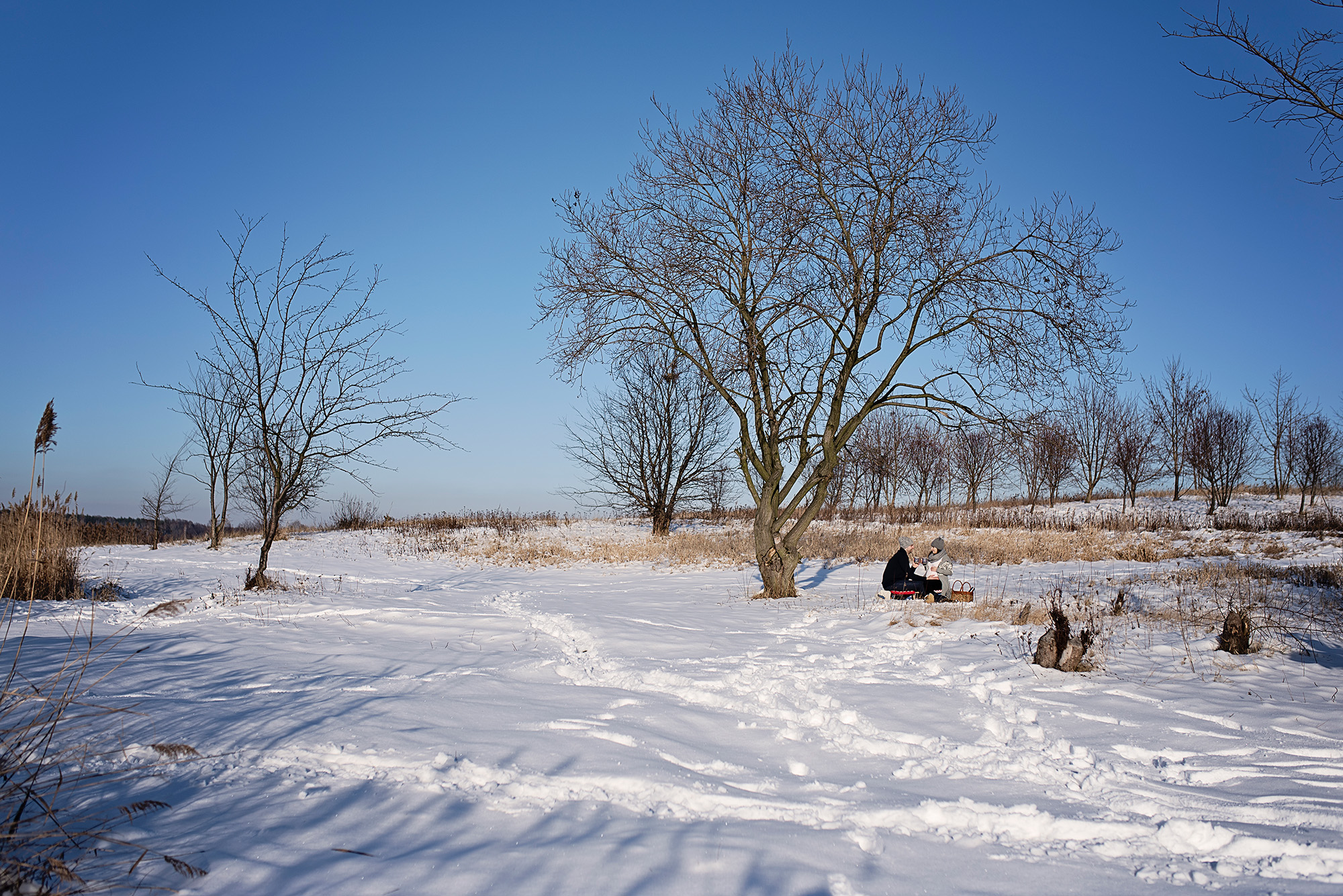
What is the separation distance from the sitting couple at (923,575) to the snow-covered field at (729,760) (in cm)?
176

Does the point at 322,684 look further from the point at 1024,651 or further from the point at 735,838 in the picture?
the point at 1024,651

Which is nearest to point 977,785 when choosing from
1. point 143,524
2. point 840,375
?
point 840,375

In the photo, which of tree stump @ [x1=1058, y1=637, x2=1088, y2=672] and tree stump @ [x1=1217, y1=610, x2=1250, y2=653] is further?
tree stump @ [x1=1217, y1=610, x2=1250, y2=653]

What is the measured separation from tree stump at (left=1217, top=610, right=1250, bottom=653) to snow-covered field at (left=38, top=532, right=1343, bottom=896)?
22 centimetres

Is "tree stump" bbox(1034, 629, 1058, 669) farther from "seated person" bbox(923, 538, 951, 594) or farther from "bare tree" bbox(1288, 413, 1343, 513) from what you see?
"bare tree" bbox(1288, 413, 1343, 513)

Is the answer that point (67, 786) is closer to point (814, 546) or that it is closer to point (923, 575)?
point (923, 575)

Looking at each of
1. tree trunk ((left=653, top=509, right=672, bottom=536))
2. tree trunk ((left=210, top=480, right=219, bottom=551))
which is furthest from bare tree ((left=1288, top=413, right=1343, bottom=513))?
tree trunk ((left=210, top=480, right=219, bottom=551))

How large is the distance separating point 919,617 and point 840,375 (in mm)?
3750

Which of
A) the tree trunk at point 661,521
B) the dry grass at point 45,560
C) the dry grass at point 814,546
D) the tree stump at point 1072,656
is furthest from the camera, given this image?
the tree trunk at point 661,521

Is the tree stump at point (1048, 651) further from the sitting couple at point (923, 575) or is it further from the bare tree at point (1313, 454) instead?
the bare tree at point (1313, 454)

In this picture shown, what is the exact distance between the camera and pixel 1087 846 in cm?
296

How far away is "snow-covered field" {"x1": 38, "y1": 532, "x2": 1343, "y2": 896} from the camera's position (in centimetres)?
264

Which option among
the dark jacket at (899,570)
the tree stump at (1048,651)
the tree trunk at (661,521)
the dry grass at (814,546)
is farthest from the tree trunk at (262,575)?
the tree trunk at (661,521)

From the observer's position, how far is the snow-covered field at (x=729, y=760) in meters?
2.64
